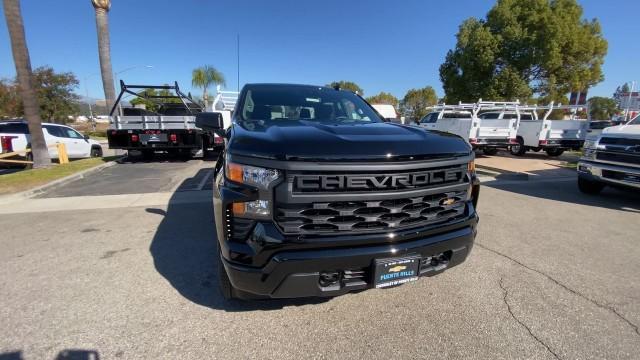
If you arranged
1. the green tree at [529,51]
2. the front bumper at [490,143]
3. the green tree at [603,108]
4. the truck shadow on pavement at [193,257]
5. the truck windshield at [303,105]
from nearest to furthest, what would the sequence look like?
the truck shadow on pavement at [193,257], the truck windshield at [303,105], the front bumper at [490,143], the green tree at [529,51], the green tree at [603,108]

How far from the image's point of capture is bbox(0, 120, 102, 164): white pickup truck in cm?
992

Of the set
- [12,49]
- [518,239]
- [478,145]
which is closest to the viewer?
[518,239]

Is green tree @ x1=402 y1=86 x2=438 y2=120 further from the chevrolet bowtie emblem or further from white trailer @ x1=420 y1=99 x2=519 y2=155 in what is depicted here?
the chevrolet bowtie emblem

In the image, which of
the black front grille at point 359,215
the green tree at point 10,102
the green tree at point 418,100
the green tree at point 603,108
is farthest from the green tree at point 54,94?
the green tree at point 603,108

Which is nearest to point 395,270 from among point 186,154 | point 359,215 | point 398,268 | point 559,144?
point 398,268

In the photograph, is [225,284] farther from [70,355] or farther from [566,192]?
[566,192]

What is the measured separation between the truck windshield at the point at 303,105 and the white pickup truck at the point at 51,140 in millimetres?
10593

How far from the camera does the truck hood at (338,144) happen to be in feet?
6.25

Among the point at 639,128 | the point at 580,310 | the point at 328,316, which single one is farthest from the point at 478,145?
the point at 328,316

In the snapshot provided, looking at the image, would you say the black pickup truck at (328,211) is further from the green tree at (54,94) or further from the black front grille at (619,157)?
the green tree at (54,94)

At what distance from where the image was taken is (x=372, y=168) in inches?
76.0

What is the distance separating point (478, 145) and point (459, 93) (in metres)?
13.9

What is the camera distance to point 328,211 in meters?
1.95

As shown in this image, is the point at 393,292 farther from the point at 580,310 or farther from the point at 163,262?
the point at 163,262
